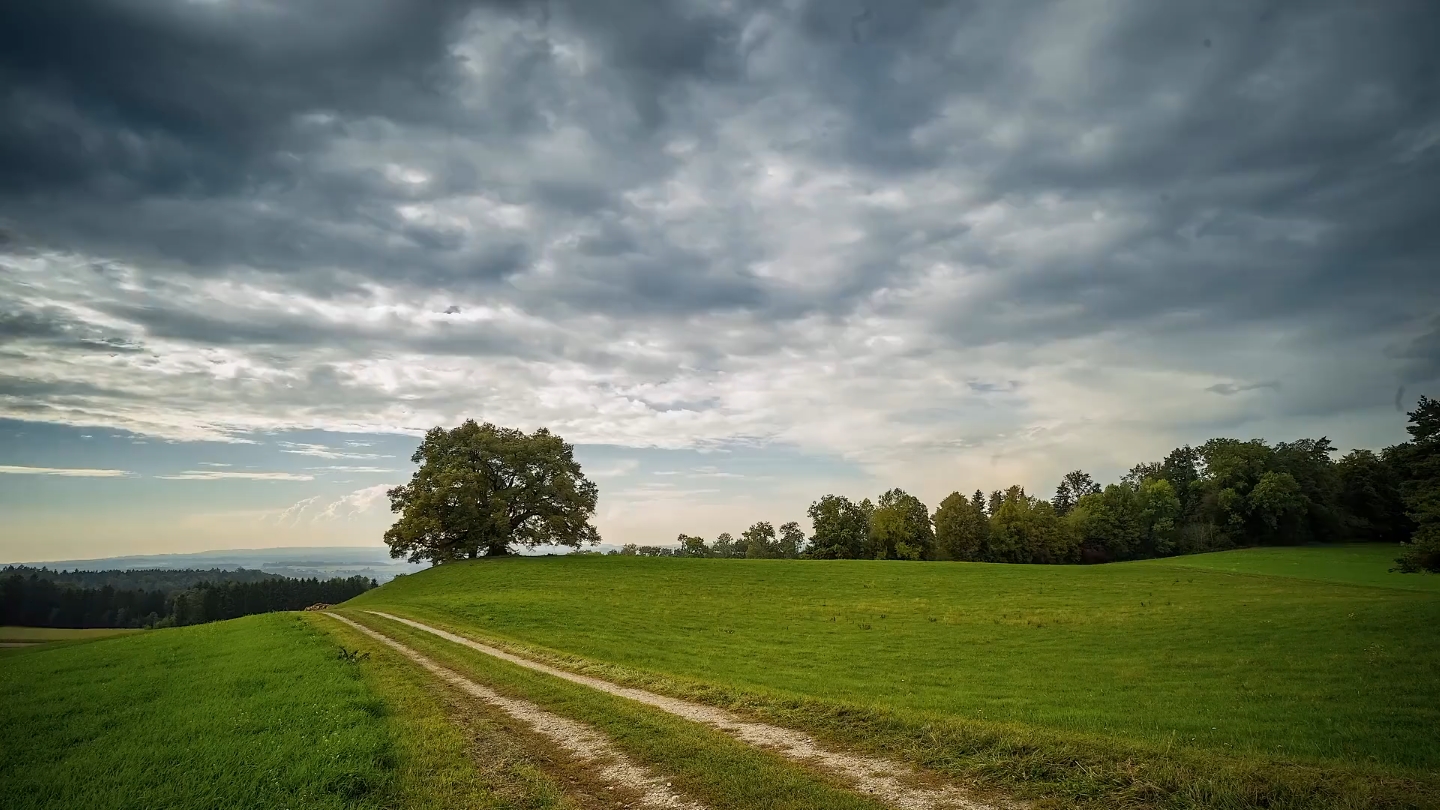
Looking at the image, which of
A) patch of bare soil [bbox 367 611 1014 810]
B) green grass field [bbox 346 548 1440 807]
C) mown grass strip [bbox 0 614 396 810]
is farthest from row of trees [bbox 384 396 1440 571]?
patch of bare soil [bbox 367 611 1014 810]

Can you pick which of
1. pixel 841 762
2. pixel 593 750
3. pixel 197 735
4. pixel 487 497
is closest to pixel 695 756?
pixel 593 750

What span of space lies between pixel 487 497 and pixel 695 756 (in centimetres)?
6263

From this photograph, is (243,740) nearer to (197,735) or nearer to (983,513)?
(197,735)

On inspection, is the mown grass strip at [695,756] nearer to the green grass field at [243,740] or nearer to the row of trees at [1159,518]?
the green grass field at [243,740]

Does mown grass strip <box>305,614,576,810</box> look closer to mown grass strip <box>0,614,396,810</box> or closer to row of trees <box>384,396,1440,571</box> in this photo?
mown grass strip <box>0,614,396,810</box>

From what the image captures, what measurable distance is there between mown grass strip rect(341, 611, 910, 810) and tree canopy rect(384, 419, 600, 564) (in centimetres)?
5173

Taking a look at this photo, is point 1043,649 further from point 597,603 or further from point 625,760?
point 597,603

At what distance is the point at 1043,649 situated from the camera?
22875mm

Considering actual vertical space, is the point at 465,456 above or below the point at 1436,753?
above

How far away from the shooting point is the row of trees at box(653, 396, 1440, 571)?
287 ft

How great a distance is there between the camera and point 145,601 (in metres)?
93.7

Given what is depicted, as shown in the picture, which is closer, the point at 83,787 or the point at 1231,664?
the point at 83,787

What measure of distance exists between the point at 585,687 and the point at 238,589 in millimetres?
111304

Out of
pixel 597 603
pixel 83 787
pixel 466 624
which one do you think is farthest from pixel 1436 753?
pixel 597 603
